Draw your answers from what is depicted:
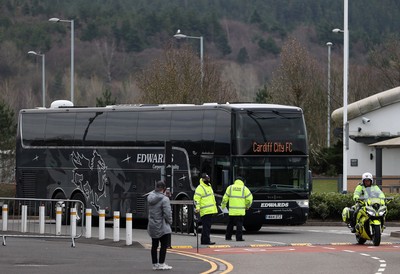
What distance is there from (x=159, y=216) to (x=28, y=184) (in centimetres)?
1967

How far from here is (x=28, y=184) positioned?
40938 millimetres

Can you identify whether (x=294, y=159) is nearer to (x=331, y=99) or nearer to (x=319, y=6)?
(x=331, y=99)

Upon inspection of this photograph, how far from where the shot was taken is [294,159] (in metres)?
34.7

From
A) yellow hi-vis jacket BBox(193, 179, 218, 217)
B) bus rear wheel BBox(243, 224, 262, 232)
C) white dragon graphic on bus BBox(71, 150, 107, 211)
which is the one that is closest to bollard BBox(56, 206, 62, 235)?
yellow hi-vis jacket BBox(193, 179, 218, 217)

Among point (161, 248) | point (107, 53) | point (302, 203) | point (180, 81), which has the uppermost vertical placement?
point (107, 53)

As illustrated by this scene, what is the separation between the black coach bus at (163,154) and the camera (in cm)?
3416

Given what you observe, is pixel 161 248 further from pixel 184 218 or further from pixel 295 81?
pixel 295 81

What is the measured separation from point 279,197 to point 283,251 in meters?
7.35

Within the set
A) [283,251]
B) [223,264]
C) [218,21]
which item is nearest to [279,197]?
[283,251]

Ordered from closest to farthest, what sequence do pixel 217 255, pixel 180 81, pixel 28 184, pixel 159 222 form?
pixel 159 222
pixel 217 255
pixel 28 184
pixel 180 81

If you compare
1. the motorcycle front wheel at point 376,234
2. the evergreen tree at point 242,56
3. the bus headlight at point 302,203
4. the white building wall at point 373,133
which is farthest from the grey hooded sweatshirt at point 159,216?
the evergreen tree at point 242,56

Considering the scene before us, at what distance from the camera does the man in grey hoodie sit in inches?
859

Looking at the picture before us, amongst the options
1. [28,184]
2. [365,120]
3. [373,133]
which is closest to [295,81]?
[365,120]

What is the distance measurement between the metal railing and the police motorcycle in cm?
689
